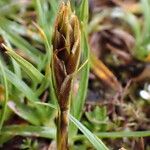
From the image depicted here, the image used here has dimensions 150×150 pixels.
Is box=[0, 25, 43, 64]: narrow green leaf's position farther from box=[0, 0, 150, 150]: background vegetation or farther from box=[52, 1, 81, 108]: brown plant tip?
box=[52, 1, 81, 108]: brown plant tip

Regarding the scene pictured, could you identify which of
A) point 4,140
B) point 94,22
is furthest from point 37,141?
point 94,22

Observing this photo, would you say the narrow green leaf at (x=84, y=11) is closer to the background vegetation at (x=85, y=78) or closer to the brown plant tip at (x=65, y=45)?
the background vegetation at (x=85, y=78)

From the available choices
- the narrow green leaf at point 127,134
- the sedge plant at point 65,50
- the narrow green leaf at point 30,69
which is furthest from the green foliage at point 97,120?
the sedge plant at point 65,50

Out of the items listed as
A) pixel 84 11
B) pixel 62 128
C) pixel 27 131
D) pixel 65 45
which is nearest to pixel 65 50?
pixel 65 45

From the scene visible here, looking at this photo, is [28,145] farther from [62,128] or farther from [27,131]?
[62,128]

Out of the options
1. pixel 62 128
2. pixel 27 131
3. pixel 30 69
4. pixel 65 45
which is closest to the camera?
pixel 65 45

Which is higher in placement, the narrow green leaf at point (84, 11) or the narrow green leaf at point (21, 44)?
the narrow green leaf at point (84, 11)
